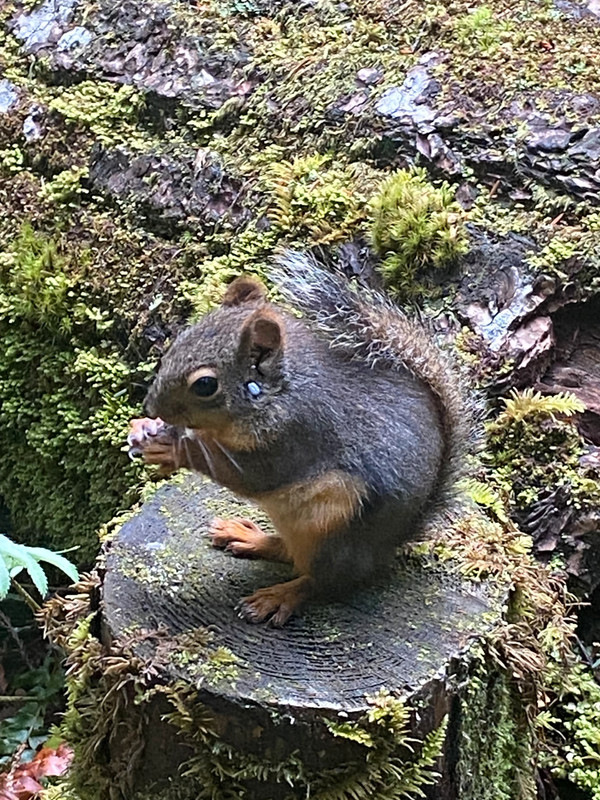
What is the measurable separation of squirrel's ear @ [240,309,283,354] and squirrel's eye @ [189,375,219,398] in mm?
105

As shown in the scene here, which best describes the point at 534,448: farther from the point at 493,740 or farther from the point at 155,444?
the point at 155,444

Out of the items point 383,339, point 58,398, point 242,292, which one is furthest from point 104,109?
point 383,339

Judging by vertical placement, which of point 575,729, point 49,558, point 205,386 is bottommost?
point 575,729

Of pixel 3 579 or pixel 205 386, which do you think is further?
pixel 205 386

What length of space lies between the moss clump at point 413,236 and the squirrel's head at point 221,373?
1368 millimetres

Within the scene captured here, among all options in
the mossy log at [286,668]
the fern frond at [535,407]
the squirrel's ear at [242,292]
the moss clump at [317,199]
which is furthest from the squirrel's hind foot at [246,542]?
the moss clump at [317,199]

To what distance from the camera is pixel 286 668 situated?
7.39 feet

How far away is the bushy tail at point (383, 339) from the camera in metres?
2.49

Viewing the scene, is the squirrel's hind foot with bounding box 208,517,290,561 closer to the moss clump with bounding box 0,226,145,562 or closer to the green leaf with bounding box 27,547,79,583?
the green leaf with bounding box 27,547,79,583

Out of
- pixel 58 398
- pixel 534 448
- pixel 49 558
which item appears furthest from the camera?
pixel 58 398

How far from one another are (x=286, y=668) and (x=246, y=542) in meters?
0.47

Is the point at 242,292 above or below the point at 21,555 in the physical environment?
above

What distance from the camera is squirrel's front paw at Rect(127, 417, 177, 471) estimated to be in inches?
100.0

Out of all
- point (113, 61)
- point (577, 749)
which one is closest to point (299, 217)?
point (113, 61)
